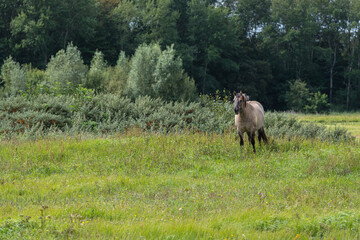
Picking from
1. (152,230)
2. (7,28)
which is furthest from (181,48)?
(152,230)

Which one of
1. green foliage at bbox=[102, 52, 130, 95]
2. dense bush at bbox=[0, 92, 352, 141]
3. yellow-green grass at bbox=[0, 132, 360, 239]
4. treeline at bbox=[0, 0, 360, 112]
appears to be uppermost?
treeline at bbox=[0, 0, 360, 112]

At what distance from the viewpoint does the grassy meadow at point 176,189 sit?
21.0 feet

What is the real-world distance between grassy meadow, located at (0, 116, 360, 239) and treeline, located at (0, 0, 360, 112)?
28875mm

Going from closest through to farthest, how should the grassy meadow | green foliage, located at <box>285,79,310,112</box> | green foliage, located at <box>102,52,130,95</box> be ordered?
the grassy meadow, green foliage, located at <box>102,52,130,95</box>, green foliage, located at <box>285,79,310,112</box>

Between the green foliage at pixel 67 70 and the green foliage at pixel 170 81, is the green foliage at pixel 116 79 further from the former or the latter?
the green foliage at pixel 170 81

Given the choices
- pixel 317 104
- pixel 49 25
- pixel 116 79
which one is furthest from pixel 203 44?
pixel 116 79

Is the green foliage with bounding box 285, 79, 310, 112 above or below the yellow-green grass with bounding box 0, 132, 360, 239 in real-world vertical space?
above

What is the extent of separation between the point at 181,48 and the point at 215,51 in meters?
5.91

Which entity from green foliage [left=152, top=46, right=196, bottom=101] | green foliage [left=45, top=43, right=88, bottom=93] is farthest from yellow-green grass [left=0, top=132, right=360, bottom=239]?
green foliage [left=152, top=46, right=196, bottom=101]

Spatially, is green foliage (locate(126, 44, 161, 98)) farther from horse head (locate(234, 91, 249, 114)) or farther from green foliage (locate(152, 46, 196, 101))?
horse head (locate(234, 91, 249, 114))

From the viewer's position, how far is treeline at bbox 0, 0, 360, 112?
152 feet

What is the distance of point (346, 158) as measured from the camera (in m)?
12.5

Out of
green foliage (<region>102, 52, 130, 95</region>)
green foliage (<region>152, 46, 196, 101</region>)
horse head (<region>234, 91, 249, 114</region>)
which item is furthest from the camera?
green foliage (<region>152, 46, 196, 101</region>)

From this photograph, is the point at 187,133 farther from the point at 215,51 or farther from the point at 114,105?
the point at 215,51
